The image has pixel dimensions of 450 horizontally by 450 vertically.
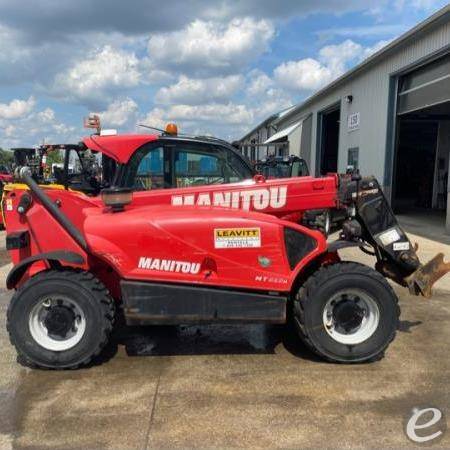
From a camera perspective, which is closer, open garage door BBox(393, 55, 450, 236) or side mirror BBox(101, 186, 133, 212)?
side mirror BBox(101, 186, 133, 212)

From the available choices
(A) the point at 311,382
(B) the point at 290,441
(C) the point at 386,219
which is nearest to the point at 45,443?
(B) the point at 290,441

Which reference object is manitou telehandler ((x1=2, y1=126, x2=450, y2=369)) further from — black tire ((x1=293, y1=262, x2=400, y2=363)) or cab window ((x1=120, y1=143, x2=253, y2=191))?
cab window ((x1=120, y1=143, x2=253, y2=191))

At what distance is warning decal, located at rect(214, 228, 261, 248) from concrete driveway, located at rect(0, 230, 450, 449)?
1020 millimetres

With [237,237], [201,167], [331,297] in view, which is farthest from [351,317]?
[201,167]

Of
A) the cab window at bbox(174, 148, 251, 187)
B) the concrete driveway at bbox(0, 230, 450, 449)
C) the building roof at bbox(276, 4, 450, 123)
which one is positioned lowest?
the concrete driveway at bbox(0, 230, 450, 449)

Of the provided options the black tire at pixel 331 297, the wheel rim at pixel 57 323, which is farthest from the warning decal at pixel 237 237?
the wheel rim at pixel 57 323

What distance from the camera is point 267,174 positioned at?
14.7 m

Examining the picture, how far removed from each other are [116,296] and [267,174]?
10257mm

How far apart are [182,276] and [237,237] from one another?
0.53 metres

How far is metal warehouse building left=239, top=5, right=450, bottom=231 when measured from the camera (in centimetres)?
1345

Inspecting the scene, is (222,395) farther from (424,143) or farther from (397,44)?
(424,143)

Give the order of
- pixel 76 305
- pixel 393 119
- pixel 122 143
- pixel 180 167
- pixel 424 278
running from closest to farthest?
1. pixel 76 305
2. pixel 424 278
3. pixel 122 143
4. pixel 180 167
5. pixel 393 119

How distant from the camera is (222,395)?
3.94 meters

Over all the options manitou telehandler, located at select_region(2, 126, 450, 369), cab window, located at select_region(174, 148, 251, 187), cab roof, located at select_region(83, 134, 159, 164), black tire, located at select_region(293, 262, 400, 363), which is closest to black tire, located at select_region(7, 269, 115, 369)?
manitou telehandler, located at select_region(2, 126, 450, 369)
